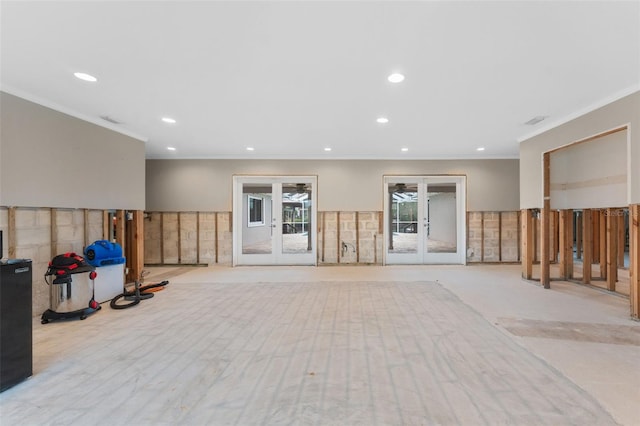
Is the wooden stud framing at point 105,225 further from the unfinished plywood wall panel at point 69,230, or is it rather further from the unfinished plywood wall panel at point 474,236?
the unfinished plywood wall panel at point 474,236

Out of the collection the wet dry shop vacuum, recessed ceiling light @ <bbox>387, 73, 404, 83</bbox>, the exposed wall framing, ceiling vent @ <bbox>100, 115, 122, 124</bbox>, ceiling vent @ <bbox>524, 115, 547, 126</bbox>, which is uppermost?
ceiling vent @ <bbox>100, 115, 122, 124</bbox>

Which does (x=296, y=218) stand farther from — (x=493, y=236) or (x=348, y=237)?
(x=493, y=236)

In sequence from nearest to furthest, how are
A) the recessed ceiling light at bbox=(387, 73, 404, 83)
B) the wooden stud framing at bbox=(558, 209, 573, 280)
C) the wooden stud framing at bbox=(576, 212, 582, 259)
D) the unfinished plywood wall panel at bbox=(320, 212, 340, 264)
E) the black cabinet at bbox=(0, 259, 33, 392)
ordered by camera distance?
1. the black cabinet at bbox=(0, 259, 33, 392)
2. the recessed ceiling light at bbox=(387, 73, 404, 83)
3. the wooden stud framing at bbox=(558, 209, 573, 280)
4. the unfinished plywood wall panel at bbox=(320, 212, 340, 264)
5. the wooden stud framing at bbox=(576, 212, 582, 259)

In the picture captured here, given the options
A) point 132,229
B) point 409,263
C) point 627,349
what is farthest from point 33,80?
point 409,263

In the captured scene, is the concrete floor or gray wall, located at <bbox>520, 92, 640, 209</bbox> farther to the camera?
gray wall, located at <bbox>520, 92, 640, 209</bbox>

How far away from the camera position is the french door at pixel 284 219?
731 centimetres

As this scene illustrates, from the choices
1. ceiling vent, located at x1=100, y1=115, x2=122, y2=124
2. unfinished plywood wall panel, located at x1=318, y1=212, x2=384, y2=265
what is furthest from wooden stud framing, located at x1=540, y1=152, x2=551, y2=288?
ceiling vent, located at x1=100, y1=115, x2=122, y2=124

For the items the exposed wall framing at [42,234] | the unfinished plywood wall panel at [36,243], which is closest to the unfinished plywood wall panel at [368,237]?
the exposed wall framing at [42,234]

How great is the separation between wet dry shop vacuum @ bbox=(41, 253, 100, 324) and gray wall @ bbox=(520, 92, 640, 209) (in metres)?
6.98

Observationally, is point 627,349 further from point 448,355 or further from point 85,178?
point 85,178

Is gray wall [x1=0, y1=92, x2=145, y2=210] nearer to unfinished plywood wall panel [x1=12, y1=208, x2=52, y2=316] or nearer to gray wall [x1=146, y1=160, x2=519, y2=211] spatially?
unfinished plywood wall panel [x1=12, y1=208, x2=52, y2=316]

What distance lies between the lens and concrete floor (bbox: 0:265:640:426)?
182 centimetres

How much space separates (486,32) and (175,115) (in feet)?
13.4

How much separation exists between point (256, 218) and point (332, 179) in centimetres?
278
